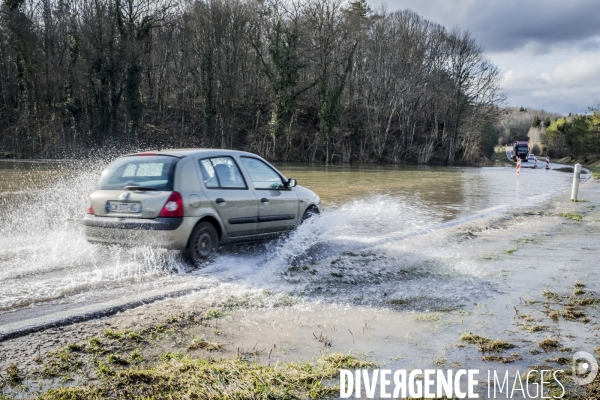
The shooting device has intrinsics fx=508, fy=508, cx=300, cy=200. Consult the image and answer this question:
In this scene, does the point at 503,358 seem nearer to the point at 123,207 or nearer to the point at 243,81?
the point at 123,207

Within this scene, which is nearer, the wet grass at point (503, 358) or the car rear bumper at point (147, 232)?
the wet grass at point (503, 358)

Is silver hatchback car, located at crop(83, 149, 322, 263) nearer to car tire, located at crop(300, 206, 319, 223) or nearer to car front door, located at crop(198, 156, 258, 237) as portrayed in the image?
car front door, located at crop(198, 156, 258, 237)

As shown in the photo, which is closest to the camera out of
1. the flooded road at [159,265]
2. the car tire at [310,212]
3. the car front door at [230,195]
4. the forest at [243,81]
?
the flooded road at [159,265]

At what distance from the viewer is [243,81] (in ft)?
172

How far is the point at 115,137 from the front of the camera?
43.8 m

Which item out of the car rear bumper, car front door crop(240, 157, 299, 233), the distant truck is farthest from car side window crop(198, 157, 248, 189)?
the distant truck

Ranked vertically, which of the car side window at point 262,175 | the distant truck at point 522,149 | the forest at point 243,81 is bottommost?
the car side window at point 262,175

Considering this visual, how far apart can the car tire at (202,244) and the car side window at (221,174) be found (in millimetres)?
645

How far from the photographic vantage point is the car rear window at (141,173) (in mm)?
7176

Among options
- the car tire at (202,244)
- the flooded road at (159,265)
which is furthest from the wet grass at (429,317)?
the car tire at (202,244)

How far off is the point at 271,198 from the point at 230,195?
3.38 feet

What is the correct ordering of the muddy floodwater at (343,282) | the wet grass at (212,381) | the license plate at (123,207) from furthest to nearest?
the license plate at (123,207) < the muddy floodwater at (343,282) < the wet grass at (212,381)

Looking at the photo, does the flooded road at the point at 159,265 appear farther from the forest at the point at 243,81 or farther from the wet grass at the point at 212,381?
the forest at the point at 243,81

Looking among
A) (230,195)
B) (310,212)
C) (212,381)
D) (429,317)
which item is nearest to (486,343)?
(429,317)
